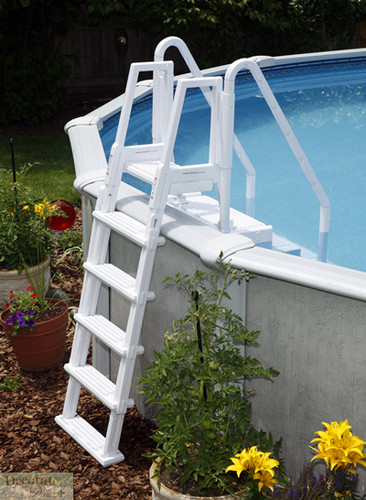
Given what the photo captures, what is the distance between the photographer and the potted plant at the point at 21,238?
15.3 ft

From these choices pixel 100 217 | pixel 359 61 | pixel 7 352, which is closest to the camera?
pixel 100 217

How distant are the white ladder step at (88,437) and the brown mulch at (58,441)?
0.14ft

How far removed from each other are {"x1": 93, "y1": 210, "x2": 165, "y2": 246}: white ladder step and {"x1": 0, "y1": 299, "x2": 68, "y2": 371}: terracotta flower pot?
34.8 inches

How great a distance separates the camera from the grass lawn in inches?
280

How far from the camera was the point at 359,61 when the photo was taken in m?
10.7

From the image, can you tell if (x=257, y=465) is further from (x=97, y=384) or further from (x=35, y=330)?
(x=35, y=330)

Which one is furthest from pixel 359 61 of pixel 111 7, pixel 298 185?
pixel 298 185

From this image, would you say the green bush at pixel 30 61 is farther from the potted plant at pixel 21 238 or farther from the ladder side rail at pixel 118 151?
the ladder side rail at pixel 118 151

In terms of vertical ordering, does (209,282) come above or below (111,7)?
below

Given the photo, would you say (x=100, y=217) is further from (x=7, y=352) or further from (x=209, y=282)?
(x=7, y=352)

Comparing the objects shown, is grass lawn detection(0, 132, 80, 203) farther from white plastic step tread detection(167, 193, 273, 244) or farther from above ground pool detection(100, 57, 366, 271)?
white plastic step tread detection(167, 193, 273, 244)

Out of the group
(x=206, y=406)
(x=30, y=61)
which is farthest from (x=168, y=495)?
(x=30, y=61)

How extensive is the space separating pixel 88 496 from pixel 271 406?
3.05 ft

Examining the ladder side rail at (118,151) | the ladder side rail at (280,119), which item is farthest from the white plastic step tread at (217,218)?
the ladder side rail at (280,119)
